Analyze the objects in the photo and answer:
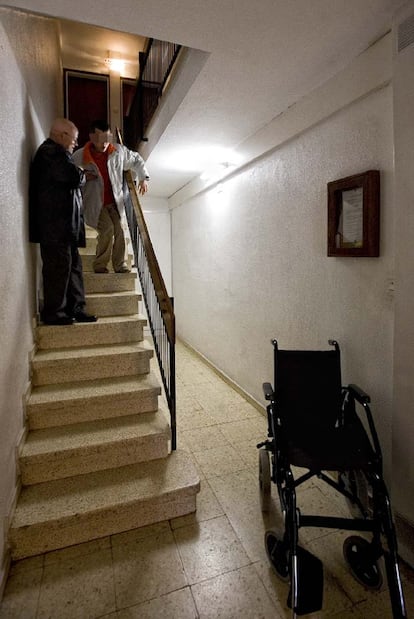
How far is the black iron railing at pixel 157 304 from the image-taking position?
2.16m

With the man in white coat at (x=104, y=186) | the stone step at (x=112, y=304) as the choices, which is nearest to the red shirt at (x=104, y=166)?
the man in white coat at (x=104, y=186)

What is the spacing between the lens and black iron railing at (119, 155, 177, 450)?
7.07 feet

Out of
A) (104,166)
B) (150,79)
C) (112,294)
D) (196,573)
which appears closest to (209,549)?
(196,573)

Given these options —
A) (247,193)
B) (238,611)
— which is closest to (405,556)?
(238,611)

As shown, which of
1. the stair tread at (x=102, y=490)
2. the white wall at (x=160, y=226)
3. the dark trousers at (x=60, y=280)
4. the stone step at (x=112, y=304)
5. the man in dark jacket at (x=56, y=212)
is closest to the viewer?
the stair tread at (x=102, y=490)

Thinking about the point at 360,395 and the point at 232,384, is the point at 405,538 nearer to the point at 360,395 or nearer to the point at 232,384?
the point at 360,395

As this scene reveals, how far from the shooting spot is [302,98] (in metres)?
2.41

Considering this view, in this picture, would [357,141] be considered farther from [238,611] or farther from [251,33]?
[238,611]

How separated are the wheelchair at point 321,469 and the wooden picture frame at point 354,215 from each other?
1.96ft

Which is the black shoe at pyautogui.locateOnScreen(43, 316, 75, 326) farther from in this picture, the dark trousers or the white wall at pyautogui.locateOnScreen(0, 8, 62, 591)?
the white wall at pyautogui.locateOnScreen(0, 8, 62, 591)

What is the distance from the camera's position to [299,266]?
8.50 feet

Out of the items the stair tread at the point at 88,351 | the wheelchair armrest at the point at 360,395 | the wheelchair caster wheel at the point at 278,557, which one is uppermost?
the stair tread at the point at 88,351

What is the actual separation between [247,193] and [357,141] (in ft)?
4.81

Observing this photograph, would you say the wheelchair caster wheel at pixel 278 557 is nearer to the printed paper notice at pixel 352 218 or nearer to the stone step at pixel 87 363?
the stone step at pixel 87 363
